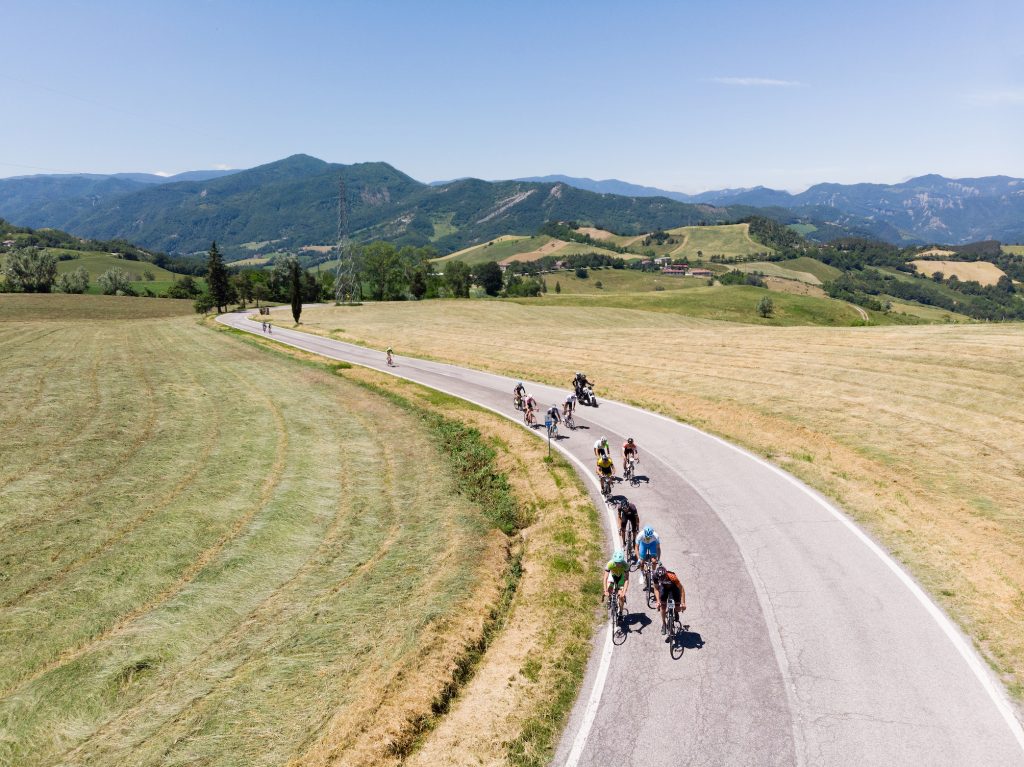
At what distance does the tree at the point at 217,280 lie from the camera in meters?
104

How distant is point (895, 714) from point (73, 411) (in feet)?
114

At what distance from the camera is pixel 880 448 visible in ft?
72.7

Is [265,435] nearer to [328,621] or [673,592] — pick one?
[328,621]

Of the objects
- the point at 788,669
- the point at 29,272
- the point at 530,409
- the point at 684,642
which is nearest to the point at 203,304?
the point at 29,272

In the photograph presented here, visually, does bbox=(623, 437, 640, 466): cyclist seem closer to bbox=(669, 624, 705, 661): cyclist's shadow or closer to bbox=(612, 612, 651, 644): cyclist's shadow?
bbox=(612, 612, 651, 644): cyclist's shadow

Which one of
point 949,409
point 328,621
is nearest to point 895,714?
point 328,621

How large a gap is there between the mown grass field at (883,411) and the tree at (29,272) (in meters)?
107

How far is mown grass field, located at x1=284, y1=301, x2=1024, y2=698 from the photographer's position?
13359mm

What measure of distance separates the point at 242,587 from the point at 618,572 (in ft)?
31.1

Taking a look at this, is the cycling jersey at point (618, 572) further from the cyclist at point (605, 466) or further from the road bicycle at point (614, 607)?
the cyclist at point (605, 466)

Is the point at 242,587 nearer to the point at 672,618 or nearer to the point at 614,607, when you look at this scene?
the point at 614,607

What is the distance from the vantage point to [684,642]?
1095 cm

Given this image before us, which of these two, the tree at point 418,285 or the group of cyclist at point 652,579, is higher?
the tree at point 418,285

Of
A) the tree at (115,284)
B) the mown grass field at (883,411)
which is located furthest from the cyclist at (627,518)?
the tree at (115,284)
